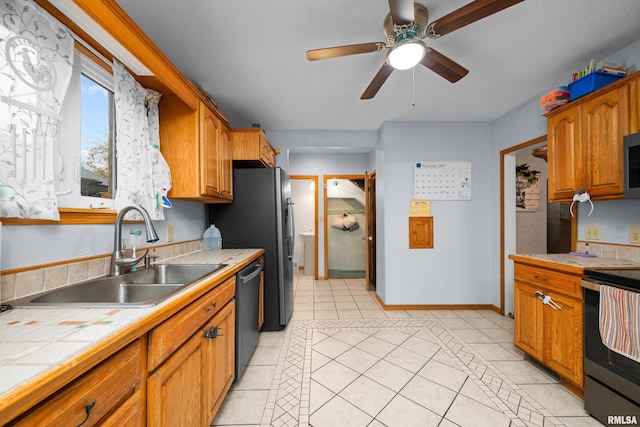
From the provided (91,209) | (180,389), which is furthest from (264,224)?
(180,389)

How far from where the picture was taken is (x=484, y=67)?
78.4 inches

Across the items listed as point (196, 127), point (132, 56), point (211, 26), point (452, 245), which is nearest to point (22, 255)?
point (132, 56)

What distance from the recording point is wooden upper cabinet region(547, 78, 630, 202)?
163 centimetres

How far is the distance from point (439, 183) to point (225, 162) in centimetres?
253

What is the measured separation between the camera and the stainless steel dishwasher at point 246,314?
1.69m

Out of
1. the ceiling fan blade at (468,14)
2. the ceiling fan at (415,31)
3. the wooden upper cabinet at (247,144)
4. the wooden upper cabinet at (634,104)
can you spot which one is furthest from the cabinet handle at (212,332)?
the wooden upper cabinet at (634,104)

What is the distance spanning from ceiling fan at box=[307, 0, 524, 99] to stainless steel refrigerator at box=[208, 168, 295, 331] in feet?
4.45

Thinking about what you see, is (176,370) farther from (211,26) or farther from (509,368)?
(509,368)

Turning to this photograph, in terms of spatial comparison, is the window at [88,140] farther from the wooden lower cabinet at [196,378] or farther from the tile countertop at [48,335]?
the wooden lower cabinet at [196,378]

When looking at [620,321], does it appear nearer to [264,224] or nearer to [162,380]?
[162,380]

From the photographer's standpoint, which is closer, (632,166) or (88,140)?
(88,140)

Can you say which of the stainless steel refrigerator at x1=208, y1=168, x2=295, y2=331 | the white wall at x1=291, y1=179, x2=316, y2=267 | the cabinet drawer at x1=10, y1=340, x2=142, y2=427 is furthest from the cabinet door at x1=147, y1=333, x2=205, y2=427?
the white wall at x1=291, y1=179, x2=316, y2=267

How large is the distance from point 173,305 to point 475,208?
133 inches

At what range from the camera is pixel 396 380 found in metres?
1.78
